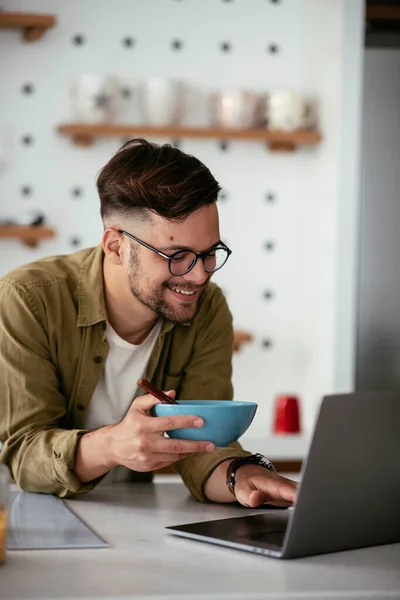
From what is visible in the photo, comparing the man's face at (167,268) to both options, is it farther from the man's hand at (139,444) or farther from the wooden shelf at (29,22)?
the wooden shelf at (29,22)

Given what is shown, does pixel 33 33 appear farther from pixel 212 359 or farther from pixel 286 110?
pixel 212 359

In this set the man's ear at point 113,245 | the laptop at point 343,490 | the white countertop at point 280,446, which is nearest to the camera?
the laptop at point 343,490

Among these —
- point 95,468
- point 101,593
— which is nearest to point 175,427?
point 95,468

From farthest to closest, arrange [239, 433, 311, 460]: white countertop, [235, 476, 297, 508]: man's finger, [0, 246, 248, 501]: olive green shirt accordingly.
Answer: [239, 433, 311, 460]: white countertop
[0, 246, 248, 501]: olive green shirt
[235, 476, 297, 508]: man's finger

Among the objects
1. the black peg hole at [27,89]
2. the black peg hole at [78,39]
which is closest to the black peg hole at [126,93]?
the black peg hole at [78,39]

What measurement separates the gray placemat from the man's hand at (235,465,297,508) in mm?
288

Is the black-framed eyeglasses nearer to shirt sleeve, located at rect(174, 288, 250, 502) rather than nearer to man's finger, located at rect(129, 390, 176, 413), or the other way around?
shirt sleeve, located at rect(174, 288, 250, 502)

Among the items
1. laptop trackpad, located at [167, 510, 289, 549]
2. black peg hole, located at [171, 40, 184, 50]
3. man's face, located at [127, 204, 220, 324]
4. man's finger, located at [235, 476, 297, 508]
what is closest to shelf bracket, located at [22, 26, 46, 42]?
black peg hole, located at [171, 40, 184, 50]

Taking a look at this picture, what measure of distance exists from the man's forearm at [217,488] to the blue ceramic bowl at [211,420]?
21cm

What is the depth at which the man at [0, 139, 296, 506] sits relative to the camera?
5.43 feet

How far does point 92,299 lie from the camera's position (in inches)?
75.5

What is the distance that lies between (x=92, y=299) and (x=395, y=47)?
212cm

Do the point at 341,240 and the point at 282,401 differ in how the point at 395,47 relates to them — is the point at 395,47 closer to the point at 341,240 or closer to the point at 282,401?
the point at 341,240

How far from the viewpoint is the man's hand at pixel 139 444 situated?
144cm
